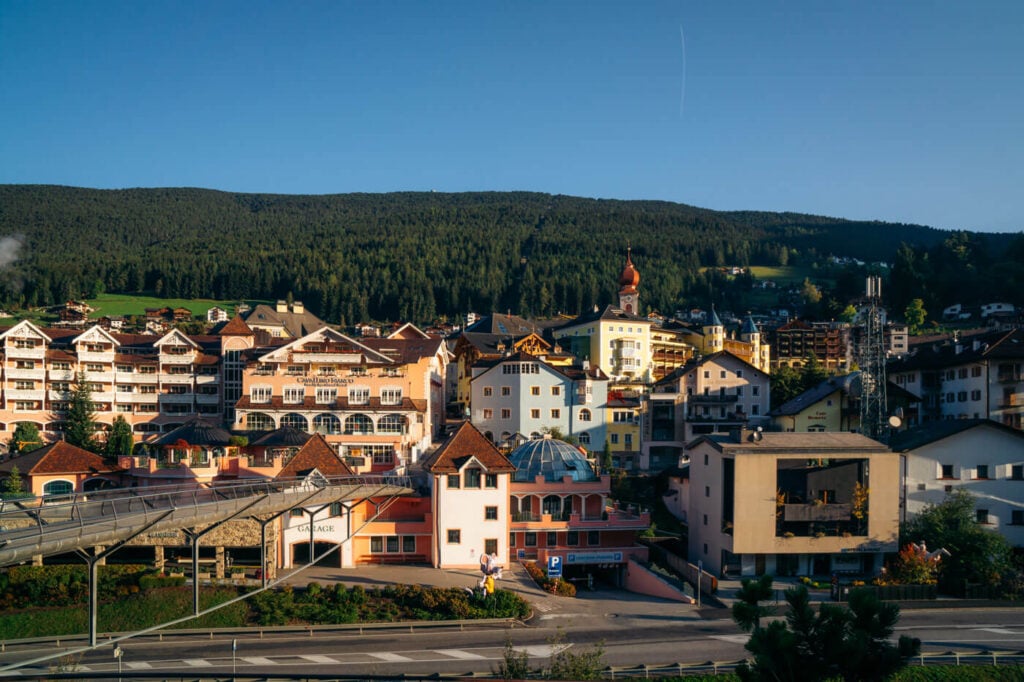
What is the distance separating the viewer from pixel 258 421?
61.9 meters

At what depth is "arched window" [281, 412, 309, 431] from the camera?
2430 inches

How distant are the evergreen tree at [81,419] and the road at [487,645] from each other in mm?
30358

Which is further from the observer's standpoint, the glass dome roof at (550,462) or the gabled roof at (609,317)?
the gabled roof at (609,317)

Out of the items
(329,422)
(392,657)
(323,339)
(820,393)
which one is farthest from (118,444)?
(820,393)

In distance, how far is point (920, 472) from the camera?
157 feet

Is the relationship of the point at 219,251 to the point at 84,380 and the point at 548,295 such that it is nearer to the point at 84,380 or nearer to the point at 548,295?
the point at 548,295

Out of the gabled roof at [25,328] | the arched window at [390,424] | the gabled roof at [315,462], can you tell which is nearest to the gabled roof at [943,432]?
the gabled roof at [315,462]

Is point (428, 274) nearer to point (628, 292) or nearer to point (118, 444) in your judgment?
point (628, 292)

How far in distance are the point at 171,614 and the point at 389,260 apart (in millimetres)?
141336

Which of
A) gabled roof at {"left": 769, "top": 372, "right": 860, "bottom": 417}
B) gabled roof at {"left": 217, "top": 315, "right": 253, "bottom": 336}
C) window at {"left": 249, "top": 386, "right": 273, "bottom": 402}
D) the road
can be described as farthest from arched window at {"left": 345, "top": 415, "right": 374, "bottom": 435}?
gabled roof at {"left": 769, "top": 372, "right": 860, "bottom": 417}

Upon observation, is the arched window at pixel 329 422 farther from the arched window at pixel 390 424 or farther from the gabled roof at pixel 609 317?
the gabled roof at pixel 609 317

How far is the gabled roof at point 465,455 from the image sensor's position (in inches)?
1820

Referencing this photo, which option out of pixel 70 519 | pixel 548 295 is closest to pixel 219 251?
pixel 548 295

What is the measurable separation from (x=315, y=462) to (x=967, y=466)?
34.5 m
